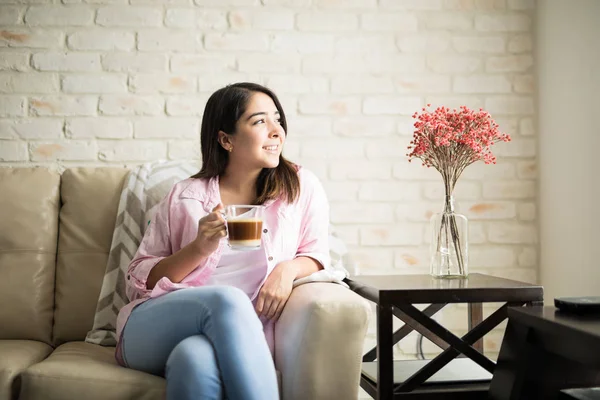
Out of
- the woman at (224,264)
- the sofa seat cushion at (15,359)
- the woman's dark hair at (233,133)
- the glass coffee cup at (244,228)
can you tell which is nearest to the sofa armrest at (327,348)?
the woman at (224,264)

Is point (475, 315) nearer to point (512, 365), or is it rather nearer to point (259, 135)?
point (512, 365)

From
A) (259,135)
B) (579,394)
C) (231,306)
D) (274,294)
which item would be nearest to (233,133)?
(259,135)

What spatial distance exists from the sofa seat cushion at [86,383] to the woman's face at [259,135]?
0.71 metres

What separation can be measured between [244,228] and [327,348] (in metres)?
0.37

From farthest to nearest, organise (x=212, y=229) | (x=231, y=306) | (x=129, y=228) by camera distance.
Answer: (x=129, y=228)
(x=212, y=229)
(x=231, y=306)

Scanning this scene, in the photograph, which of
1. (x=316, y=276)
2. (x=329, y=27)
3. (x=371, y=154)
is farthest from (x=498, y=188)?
(x=316, y=276)

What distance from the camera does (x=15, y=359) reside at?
69.8 inches

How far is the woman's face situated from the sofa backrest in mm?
543

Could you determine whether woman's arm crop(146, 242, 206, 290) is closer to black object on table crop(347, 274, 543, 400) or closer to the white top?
the white top

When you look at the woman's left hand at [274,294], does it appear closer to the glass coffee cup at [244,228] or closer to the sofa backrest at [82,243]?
the glass coffee cup at [244,228]

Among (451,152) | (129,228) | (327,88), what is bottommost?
(129,228)

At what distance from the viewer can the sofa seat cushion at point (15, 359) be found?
1.65 metres

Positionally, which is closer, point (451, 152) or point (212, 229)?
point (212, 229)

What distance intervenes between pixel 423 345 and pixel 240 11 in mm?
1534
